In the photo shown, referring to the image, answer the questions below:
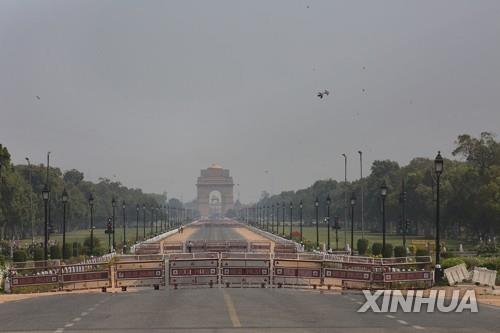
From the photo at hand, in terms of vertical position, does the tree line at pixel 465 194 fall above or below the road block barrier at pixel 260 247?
above

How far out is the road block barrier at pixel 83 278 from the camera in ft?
126

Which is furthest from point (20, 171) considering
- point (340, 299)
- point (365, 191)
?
point (340, 299)

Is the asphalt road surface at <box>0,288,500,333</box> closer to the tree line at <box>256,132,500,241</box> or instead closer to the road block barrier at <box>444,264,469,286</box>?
the road block barrier at <box>444,264,469,286</box>

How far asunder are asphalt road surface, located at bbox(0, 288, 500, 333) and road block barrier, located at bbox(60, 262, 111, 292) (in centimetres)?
613

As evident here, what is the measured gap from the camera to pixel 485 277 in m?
38.0

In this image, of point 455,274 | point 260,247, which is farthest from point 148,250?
point 455,274

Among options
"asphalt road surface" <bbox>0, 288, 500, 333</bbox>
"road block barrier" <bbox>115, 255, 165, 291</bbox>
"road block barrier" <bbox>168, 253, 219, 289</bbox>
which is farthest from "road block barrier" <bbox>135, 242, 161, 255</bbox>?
"asphalt road surface" <bbox>0, 288, 500, 333</bbox>

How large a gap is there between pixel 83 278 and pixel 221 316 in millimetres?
17205

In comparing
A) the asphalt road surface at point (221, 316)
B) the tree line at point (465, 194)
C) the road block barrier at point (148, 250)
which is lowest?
the road block barrier at point (148, 250)

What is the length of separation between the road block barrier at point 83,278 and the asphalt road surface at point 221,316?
241 inches

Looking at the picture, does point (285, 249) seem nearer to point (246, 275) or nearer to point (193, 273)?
point (246, 275)

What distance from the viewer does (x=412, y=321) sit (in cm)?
2177

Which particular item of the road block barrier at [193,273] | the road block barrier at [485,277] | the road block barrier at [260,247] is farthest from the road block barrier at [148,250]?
the road block barrier at [485,277]

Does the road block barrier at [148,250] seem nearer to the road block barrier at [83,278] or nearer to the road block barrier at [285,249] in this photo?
the road block barrier at [285,249]
